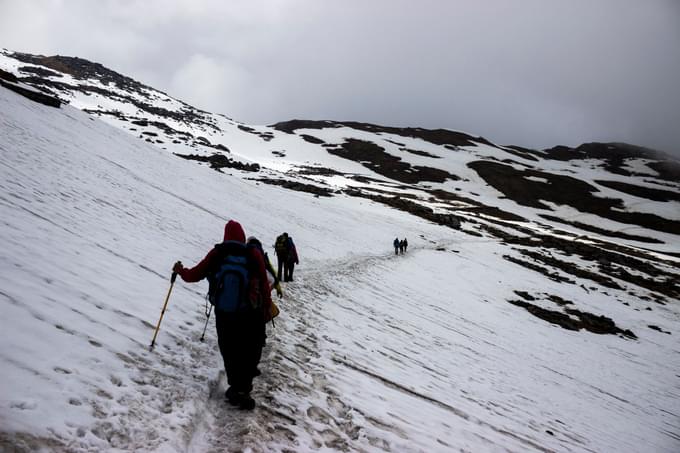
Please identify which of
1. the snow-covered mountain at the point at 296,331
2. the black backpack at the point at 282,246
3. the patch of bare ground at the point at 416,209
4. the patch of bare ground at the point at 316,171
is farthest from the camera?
the patch of bare ground at the point at 316,171

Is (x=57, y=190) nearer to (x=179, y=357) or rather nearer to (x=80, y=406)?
(x=179, y=357)

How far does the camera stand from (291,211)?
96.3ft

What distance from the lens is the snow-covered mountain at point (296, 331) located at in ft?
12.7

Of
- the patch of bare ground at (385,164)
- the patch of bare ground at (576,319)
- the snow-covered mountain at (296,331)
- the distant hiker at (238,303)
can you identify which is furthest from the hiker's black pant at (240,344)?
the patch of bare ground at (385,164)

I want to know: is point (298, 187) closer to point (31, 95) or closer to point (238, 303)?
point (31, 95)

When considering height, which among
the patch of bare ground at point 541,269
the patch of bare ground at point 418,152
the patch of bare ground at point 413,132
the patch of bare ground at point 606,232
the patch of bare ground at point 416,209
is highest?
the patch of bare ground at point 413,132

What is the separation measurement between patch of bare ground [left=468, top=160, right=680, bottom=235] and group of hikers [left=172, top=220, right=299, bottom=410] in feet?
288

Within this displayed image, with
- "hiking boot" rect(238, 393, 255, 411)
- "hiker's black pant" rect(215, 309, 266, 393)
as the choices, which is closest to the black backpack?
"hiker's black pant" rect(215, 309, 266, 393)

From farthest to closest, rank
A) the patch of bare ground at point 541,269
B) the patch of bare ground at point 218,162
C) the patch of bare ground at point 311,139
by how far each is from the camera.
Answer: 1. the patch of bare ground at point 311,139
2. the patch of bare ground at point 218,162
3. the patch of bare ground at point 541,269

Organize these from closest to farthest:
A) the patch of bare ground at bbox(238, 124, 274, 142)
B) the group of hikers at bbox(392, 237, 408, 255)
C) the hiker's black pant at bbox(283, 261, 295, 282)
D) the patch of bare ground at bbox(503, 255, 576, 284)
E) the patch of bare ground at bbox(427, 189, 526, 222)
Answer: the hiker's black pant at bbox(283, 261, 295, 282)
the group of hikers at bbox(392, 237, 408, 255)
the patch of bare ground at bbox(503, 255, 576, 284)
the patch of bare ground at bbox(427, 189, 526, 222)
the patch of bare ground at bbox(238, 124, 274, 142)

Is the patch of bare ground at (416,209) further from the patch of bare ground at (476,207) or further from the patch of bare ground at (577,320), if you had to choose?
the patch of bare ground at (577,320)

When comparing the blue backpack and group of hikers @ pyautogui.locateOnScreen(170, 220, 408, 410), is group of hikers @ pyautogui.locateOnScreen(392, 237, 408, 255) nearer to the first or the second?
group of hikers @ pyautogui.locateOnScreen(170, 220, 408, 410)

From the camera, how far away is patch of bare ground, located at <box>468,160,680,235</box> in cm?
7856

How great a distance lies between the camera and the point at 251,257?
4430 millimetres
